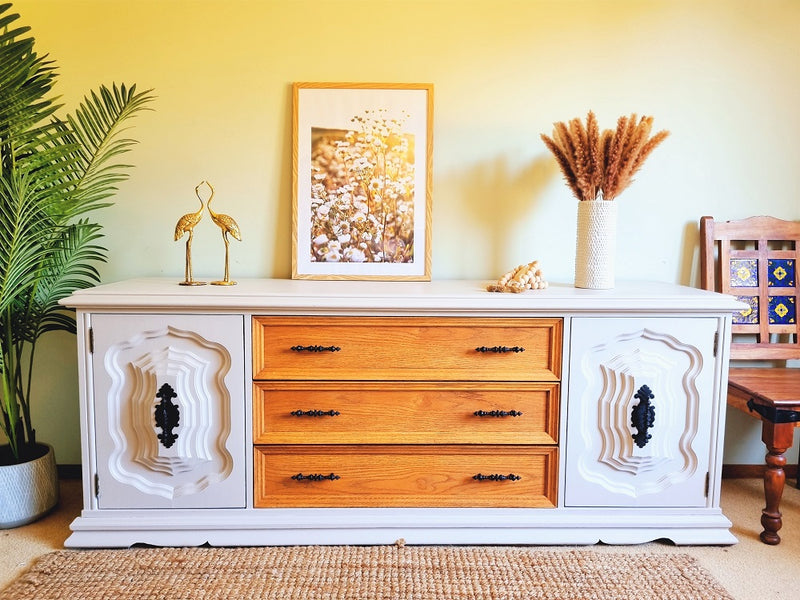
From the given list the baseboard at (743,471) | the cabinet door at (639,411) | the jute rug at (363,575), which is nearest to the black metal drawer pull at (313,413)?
the jute rug at (363,575)

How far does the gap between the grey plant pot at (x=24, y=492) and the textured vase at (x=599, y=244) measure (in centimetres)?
204

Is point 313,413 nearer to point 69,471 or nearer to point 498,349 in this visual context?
point 498,349

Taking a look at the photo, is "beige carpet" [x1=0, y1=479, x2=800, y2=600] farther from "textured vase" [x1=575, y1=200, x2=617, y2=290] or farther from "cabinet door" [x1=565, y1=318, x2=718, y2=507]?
"textured vase" [x1=575, y1=200, x2=617, y2=290]

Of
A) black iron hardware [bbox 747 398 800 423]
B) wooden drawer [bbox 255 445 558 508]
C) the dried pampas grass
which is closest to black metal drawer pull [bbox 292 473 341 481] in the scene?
wooden drawer [bbox 255 445 558 508]

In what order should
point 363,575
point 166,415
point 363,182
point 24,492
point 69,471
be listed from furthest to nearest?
point 69,471, point 363,182, point 24,492, point 166,415, point 363,575

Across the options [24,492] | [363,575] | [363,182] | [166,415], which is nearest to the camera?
[363,575]

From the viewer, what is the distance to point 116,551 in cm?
171

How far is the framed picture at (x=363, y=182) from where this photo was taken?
2.12m

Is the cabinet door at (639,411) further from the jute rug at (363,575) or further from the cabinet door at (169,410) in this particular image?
the cabinet door at (169,410)

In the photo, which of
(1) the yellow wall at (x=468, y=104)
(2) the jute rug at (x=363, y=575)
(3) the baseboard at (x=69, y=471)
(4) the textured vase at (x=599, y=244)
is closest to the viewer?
(2) the jute rug at (x=363, y=575)

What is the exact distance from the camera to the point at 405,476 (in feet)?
5.76

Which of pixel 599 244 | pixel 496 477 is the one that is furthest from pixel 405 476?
pixel 599 244

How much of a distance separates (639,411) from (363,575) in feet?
3.33

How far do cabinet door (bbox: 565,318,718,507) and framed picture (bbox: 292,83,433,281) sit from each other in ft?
2.47
